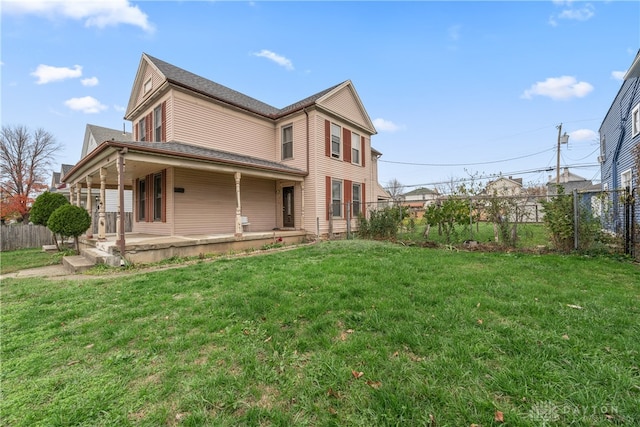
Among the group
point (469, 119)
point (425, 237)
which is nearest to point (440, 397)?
point (425, 237)

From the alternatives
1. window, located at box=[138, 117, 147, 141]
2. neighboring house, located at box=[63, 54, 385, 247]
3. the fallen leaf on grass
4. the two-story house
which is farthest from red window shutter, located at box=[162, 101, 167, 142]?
the two-story house

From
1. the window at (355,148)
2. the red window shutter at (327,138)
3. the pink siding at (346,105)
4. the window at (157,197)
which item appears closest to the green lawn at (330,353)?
the window at (157,197)

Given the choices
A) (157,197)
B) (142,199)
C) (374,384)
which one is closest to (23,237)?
(142,199)

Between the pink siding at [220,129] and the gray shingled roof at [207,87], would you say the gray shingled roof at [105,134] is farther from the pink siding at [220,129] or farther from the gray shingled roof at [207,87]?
the pink siding at [220,129]

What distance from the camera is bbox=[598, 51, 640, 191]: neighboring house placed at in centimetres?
917

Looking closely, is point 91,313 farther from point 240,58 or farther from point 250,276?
point 240,58

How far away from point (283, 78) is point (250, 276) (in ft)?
47.0

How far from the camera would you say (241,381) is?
2.00m

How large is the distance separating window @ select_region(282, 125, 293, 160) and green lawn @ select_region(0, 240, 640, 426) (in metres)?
9.01

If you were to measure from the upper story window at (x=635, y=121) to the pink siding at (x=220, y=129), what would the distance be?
45.2 feet

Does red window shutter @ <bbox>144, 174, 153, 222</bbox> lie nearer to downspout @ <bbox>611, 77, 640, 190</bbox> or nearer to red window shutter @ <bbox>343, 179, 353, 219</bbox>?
red window shutter @ <bbox>343, 179, 353, 219</bbox>

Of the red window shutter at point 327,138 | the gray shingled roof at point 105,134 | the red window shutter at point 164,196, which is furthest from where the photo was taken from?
the gray shingled roof at point 105,134

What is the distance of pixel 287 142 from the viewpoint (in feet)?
41.2

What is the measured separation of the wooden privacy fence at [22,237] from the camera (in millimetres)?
11742
